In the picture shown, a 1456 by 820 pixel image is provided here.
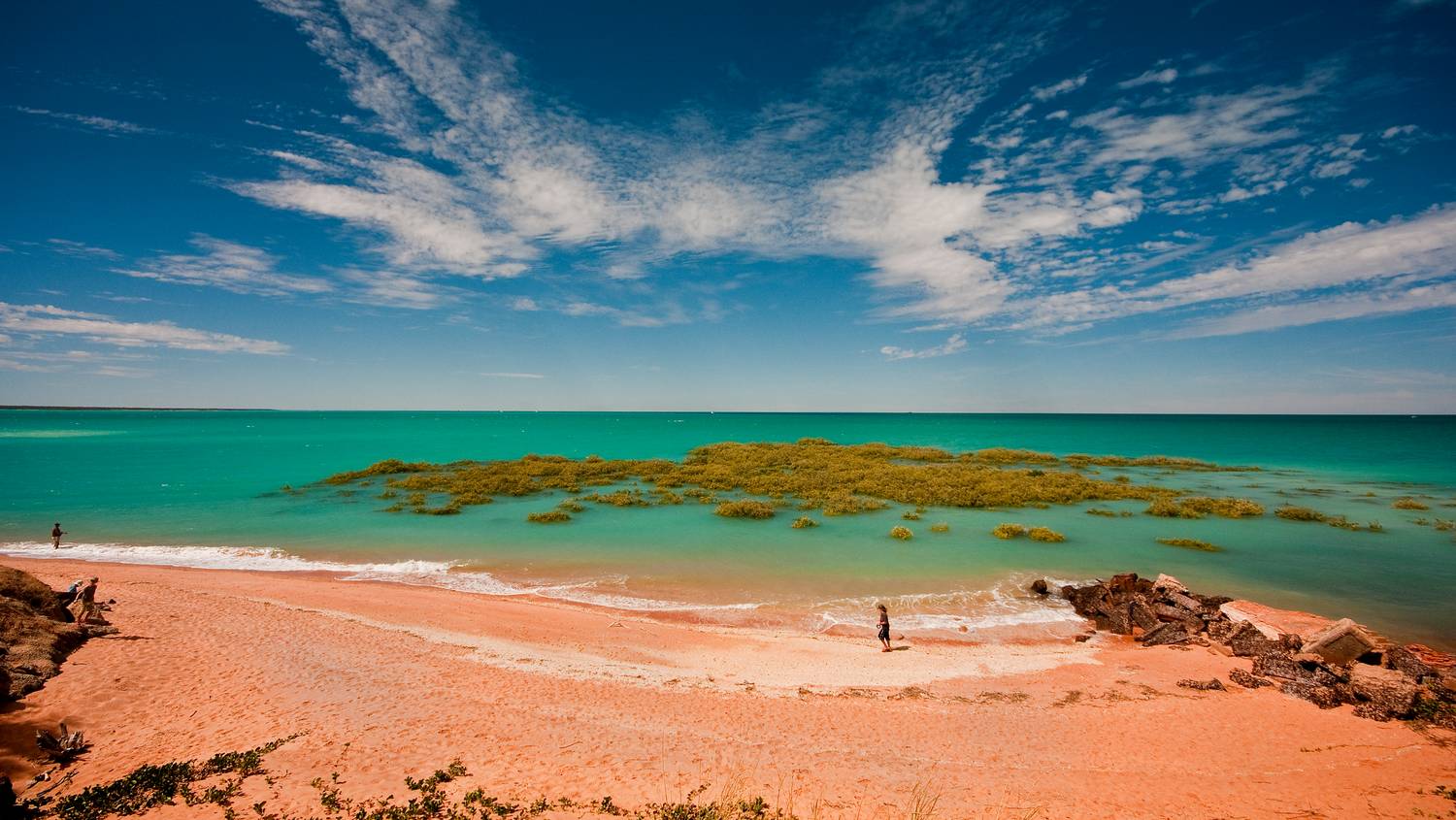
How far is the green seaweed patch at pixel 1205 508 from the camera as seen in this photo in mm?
39469

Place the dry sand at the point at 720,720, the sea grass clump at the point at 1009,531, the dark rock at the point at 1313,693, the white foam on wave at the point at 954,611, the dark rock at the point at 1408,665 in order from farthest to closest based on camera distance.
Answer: the sea grass clump at the point at 1009,531, the white foam on wave at the point at 954,611, the dark rock at the point at 1408,665, the dark rock at the point at 1313,693, the dry sand at the point at 720,720

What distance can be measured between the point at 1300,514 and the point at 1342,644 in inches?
1221

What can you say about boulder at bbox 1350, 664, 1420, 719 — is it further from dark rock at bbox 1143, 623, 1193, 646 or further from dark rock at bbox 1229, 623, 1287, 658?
dark rock at bbox 1143, 623, 1193, 646

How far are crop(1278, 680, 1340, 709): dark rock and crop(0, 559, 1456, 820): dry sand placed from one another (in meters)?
0.60

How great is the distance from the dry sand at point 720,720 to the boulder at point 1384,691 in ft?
2.41

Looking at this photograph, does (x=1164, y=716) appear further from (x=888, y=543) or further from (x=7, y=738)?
(x=7, y=738)

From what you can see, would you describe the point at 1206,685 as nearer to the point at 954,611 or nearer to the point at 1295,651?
the point at 1295,651

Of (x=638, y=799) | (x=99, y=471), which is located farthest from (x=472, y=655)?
(x=99, y=471)

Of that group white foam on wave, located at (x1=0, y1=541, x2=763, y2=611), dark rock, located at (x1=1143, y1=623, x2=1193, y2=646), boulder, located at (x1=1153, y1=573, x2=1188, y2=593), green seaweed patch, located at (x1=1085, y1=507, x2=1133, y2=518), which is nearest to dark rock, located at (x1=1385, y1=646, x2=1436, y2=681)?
dark rock, located at (x1=1143, y1=623, x2=1193, y2=646)

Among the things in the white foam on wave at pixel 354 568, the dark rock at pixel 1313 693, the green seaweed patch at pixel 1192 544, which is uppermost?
the green seaweed patch at pixel 1192 544

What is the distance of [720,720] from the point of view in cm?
1355

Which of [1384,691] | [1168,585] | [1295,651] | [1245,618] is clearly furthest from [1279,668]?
[1168,585]

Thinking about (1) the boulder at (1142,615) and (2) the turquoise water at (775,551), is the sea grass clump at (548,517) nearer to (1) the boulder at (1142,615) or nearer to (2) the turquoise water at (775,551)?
(2) the turquoise water at (775,551)

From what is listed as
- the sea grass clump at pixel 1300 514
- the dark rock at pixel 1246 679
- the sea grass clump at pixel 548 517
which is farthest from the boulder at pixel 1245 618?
the sea grass clump at pixel 548 517
